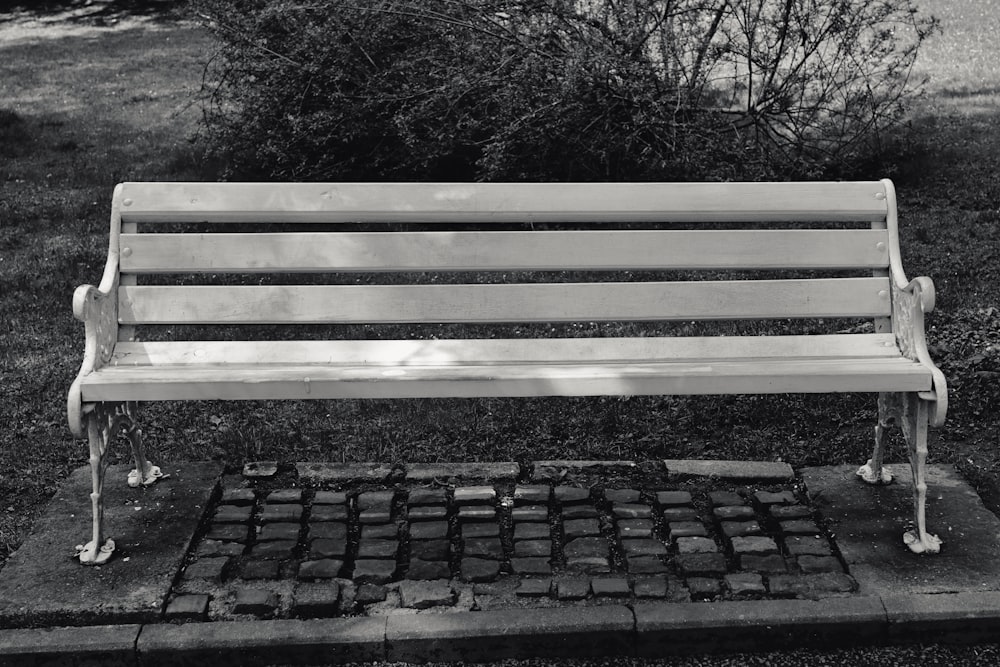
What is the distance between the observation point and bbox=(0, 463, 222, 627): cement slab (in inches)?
125

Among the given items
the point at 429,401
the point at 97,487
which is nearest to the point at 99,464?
the point at 97,487

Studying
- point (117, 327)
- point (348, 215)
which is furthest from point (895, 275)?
point (117, 327)

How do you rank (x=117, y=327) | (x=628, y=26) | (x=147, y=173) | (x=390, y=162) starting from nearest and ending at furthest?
(x=117, y=327), (x=628, y=26), (x=390, y=162), (x=147, y=173)

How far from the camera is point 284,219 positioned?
3801 mm

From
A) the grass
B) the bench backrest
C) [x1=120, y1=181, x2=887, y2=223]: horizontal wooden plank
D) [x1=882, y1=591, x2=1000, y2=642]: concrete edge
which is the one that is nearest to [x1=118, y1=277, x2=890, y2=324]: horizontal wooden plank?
the bench backrest

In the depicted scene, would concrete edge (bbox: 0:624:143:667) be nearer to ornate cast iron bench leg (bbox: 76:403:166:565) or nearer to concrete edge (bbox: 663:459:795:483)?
ornate cast iron bench leg (bbox: 76:403:166:565)

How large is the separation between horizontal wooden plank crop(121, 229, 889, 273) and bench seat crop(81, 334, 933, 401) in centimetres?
27

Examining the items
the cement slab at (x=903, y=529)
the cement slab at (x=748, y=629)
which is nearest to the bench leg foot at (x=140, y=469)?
the cement slab at (x=748, y=629)

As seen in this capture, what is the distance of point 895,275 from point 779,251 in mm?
395

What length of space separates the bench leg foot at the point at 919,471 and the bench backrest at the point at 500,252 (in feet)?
1.39

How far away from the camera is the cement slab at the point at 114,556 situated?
3.17 m

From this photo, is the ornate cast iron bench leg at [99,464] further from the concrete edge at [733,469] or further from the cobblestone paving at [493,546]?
the concrete edge at [733,469]

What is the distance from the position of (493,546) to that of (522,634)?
474mm

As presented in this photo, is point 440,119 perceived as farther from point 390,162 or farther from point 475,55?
point 390,162
